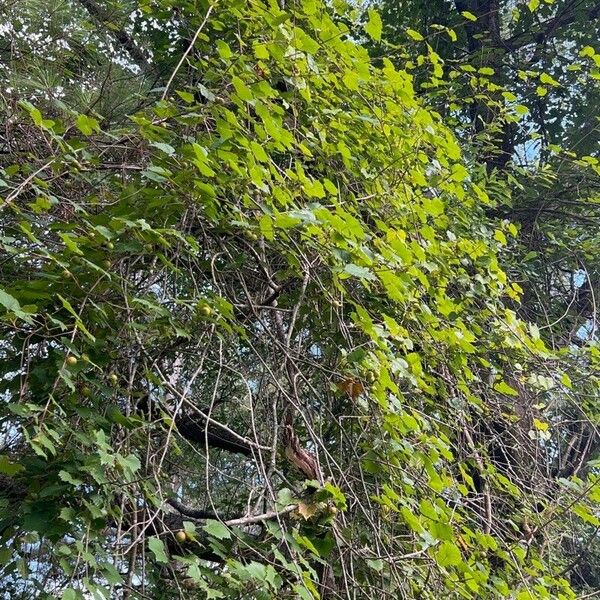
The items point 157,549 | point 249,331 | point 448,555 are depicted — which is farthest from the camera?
point 249,331

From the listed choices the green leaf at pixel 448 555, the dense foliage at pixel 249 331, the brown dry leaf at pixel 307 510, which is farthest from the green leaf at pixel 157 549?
the green leaf at pixel 448 555

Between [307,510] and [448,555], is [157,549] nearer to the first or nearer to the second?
[307,510]

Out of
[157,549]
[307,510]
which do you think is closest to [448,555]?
[307,510]

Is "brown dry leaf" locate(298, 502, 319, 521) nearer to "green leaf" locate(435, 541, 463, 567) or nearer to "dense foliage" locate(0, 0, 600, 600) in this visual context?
"dense foliage" locate(0, 0, 600, 600)

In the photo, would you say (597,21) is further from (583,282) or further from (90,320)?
(90,320)

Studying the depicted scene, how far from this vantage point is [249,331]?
186 cm

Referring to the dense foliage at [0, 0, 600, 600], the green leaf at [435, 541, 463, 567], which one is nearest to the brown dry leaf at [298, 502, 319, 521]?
the dense foliage at [0, 0, 600, 600]

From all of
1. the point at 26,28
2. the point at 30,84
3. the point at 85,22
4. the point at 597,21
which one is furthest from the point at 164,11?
the point at 597,21

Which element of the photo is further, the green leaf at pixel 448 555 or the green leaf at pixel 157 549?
the green leaf at pixel 448 555

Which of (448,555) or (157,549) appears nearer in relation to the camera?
(157,549)

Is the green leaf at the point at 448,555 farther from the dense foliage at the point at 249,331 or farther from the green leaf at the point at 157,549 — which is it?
the green leaf at the point at 157,549

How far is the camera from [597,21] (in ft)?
12.5

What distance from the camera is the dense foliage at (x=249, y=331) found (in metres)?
1.29

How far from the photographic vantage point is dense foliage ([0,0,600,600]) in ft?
4.24
